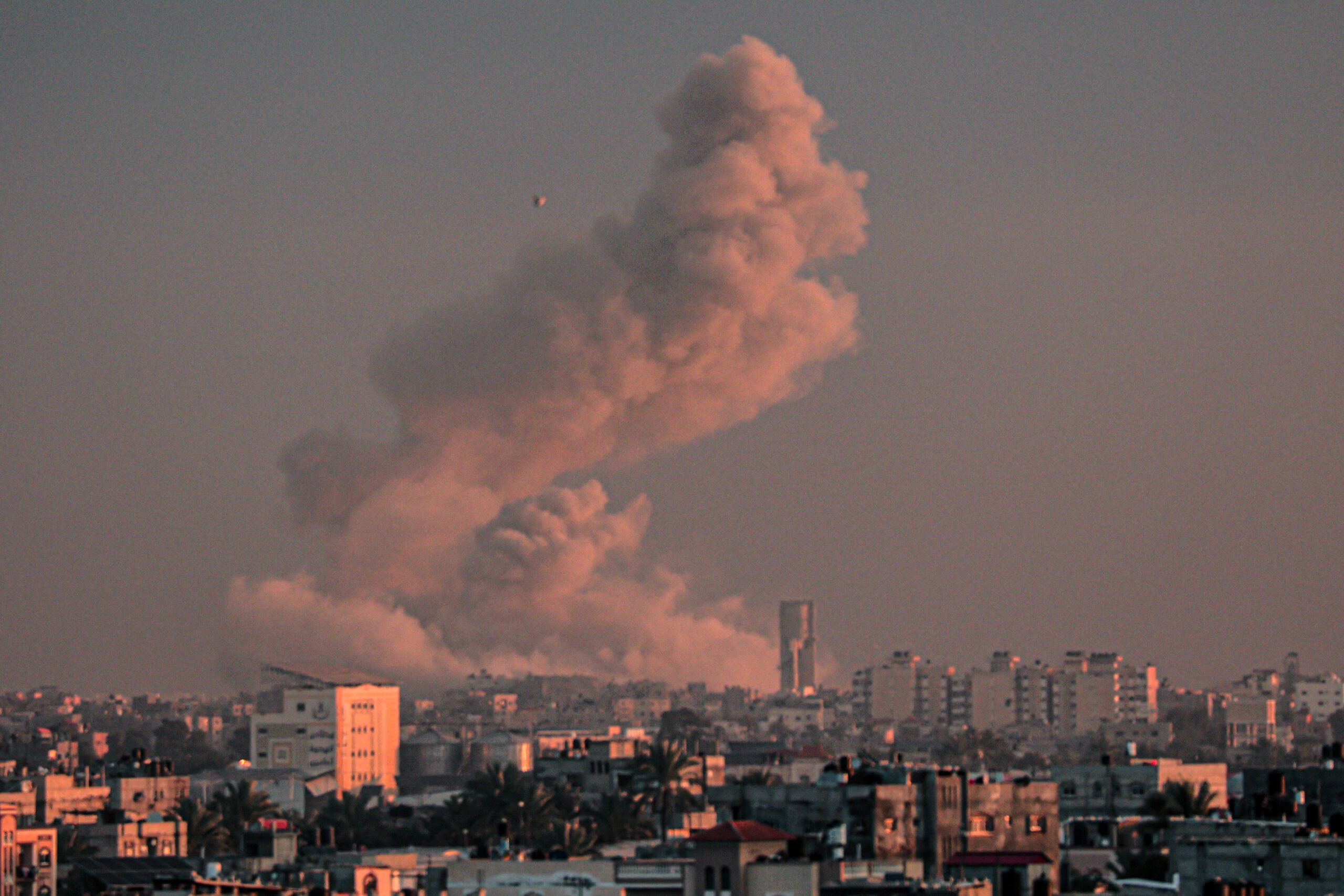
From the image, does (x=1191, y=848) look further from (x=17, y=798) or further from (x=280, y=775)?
(x=280, y=775)

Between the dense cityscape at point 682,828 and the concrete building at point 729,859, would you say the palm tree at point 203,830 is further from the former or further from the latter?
the concrete building at point 729,859

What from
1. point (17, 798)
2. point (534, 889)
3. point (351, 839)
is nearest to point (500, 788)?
point (351, 839)

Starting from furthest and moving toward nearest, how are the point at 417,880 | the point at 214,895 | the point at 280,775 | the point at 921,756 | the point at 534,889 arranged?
the point at 921,756, the point at 280,775, the point at 417,880, the point at 534,889, the point at 214,895

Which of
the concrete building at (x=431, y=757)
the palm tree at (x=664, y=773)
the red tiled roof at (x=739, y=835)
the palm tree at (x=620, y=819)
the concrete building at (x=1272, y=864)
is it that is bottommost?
the concrete building at (x=1272, y=864)

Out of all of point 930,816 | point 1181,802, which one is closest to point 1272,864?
point 930,816

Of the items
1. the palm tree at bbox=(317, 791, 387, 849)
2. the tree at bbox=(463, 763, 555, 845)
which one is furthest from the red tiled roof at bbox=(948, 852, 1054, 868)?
the palm tree at bbox=(317, 791, 387, 849)

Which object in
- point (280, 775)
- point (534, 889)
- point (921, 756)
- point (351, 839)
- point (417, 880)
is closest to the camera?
point (534, 889)

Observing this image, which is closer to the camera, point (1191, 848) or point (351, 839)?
point (1191, 848)

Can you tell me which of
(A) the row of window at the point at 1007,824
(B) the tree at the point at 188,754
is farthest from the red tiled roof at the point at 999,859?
(B) the tree at the point at 188,754
